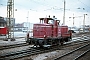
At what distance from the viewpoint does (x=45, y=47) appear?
1644 centimetres

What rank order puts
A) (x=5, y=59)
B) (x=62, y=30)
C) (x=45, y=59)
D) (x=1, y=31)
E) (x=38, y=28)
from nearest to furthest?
(x=5, y=59)
(x=45, y=59)
(x=38, y=28)
(x=62, y=30)
(x=1, y=31)

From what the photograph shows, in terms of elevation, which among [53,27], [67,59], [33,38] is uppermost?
[53,27]

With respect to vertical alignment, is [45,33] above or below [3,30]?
above

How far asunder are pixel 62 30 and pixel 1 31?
24.6 meters

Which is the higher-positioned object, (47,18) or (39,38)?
(47,18)

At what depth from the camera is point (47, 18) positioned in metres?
17.0

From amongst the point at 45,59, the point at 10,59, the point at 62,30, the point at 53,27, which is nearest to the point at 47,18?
the point at 53,27

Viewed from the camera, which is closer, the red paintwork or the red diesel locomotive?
the red diesel locomotive

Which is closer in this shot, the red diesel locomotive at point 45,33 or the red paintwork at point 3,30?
the red diesel locomotive at point 45,33

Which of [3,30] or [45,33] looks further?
[3,30]

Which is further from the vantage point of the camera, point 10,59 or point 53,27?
point 53,27

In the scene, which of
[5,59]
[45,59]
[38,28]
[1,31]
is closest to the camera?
[5,59]

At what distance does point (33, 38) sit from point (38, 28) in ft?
3.89

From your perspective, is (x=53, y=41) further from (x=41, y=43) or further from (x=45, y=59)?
(x=45, y=59)
